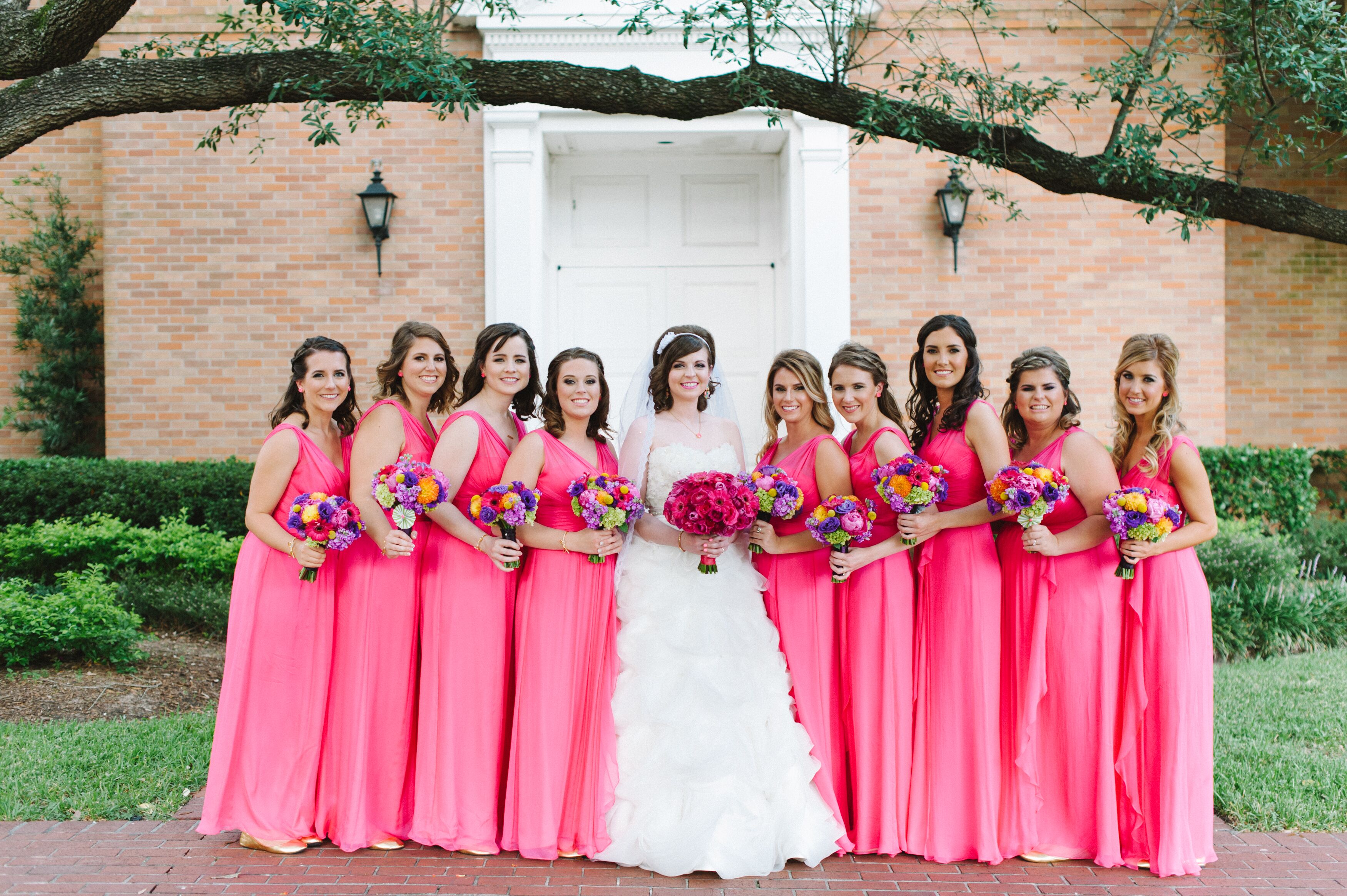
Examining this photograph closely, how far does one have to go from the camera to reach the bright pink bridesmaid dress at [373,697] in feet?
13.9

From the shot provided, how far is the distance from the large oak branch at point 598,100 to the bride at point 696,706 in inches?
61.8

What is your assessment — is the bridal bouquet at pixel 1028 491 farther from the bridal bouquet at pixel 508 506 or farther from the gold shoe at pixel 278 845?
the gold shoe at pixel 278 845

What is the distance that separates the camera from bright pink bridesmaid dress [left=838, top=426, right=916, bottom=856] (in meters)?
4.18

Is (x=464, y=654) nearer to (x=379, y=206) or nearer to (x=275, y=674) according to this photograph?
(x=275, y=674)

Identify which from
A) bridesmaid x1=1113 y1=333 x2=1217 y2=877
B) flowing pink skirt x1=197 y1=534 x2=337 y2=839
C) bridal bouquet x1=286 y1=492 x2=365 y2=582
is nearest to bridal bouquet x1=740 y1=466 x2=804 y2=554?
bridesmaid x1=1113 y1=333 x2=1217 y2=877

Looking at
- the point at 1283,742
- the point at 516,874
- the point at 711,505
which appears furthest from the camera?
the point at 1283,742

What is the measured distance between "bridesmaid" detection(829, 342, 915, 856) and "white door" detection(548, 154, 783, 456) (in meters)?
5.57

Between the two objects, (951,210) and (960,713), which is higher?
(951,210)

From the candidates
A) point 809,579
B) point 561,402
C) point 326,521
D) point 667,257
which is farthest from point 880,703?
point 667,257

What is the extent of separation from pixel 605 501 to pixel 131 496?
6.90m

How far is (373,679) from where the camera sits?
4262 millimetres

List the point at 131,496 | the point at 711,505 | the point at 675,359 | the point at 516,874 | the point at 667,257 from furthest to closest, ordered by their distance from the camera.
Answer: the point at 667,257 < the point at 131,496 < the point at 675,359 < the point at 516,874 < the point at 711,505

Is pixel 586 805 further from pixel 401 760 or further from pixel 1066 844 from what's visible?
pixel 1066 844

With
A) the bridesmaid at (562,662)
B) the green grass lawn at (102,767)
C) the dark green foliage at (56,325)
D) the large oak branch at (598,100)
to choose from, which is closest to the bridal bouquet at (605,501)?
the bridesmaid at (562,662)
